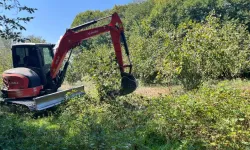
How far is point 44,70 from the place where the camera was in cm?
743

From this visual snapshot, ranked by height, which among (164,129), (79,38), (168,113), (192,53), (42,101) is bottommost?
(164,129)

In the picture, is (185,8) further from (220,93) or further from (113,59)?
(220,93)

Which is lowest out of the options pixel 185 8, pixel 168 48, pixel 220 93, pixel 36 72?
pixel 220 93

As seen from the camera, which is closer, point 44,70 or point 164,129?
point 164,129

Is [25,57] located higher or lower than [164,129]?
higher

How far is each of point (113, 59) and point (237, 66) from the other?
539cm

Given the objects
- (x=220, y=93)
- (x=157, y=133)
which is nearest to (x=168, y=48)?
(x=220, y=93)

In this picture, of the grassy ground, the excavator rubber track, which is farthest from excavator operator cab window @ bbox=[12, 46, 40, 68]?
the grassy ground

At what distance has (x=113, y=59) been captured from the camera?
7320 mm

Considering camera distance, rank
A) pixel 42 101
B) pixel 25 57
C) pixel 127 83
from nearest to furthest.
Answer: pixel 42 101 → pixel 127 83 → pixel 25 57

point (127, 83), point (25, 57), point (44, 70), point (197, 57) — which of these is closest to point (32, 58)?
point (25, 57)

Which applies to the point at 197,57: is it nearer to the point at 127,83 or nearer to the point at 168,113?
the point at 127,83

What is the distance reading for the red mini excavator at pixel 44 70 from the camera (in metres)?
6.90

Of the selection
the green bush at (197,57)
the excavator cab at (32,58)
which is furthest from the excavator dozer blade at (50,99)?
the green bush at (197,57)
